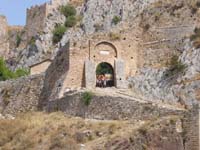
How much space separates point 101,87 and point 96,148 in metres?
10.3

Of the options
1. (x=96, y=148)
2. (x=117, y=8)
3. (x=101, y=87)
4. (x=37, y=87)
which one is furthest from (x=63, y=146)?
(x=117, y=8)

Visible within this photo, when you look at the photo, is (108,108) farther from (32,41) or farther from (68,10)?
(32,41)

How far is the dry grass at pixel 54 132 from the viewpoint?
34219 millimetres

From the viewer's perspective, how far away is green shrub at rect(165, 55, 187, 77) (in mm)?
42281

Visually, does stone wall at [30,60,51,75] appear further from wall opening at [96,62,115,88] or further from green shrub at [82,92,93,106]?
green shrub at [82,92,93,106]

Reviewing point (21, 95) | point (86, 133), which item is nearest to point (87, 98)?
point (86, 133)

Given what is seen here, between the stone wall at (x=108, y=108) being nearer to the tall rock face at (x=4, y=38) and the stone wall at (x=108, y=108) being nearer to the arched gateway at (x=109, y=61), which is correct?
the arched gateway at (x=109, y=61)

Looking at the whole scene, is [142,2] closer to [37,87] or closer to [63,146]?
[37,87]

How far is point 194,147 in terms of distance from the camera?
3098 cm

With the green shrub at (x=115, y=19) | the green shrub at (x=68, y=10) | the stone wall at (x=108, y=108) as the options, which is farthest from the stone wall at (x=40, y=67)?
the green shrub at (x=68, y=10)

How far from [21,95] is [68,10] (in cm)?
2618

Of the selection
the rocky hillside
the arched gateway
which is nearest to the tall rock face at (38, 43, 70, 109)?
the arched gateway

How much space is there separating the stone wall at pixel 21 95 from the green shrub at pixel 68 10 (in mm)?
24465

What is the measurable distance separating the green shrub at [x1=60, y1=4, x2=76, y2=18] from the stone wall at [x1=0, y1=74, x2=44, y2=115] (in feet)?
80.3
